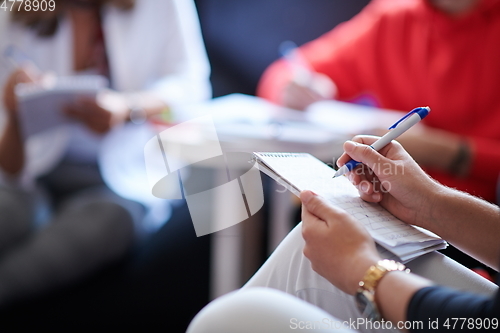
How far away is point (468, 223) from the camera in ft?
1.65

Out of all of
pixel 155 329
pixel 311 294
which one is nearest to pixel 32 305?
pixel 155 329

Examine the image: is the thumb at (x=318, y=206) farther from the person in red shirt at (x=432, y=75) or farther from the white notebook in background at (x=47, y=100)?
the white notebook in background at (x=47, y=100)

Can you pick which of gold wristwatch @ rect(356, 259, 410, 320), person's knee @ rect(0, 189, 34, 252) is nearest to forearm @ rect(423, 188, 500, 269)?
gold wristwatch @ rect(356, 259, 410, 320)

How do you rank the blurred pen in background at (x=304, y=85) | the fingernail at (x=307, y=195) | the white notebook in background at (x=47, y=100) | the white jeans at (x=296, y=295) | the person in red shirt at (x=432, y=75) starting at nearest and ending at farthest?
the white jeans at (x=296, y=295), the fingernail at (x=307, y=195), the white notebook in background at (x=47, y=100), the person in red shirt at (x=432, y=75), the blurred pen in background at (x=304, y=85)

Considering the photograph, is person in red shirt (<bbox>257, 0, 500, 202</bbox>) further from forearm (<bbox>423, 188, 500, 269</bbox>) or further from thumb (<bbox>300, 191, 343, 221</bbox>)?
thumb (<bbox>300, 191, 343, 221</bbox>)

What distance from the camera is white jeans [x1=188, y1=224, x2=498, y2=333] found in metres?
0.36

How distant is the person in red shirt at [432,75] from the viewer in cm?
103

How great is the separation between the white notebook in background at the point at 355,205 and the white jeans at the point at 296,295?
27 millimetres

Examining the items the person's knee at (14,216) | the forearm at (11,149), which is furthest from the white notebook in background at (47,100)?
the person's knee at (14,216)

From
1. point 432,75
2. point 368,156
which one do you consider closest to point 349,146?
point 368,156

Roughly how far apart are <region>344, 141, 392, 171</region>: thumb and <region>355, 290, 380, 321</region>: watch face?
150mm

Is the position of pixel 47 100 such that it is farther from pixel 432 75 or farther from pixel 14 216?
pixel 432 75

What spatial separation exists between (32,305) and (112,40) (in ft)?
2.30

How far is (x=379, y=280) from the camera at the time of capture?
16.0 inches
